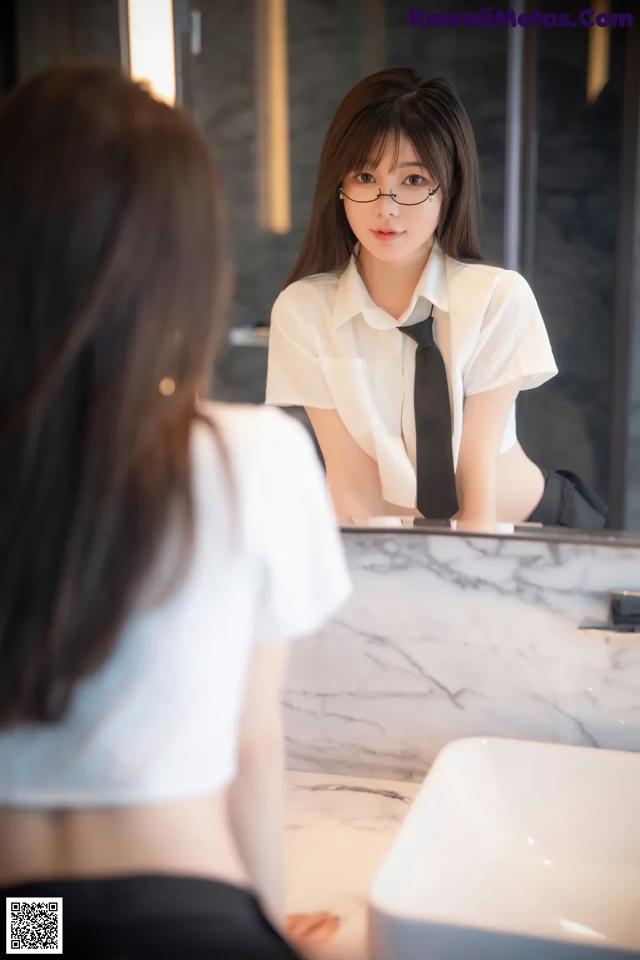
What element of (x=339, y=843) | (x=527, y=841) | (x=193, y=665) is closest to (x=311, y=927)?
(x=339, y=843)

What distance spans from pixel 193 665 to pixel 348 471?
0.50 meters

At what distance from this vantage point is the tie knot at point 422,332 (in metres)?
1.09

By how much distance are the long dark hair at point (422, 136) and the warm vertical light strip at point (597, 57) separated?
4.8 inches

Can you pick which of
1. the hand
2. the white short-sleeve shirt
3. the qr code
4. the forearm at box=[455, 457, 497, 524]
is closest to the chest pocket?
the white short-sleeve shirt

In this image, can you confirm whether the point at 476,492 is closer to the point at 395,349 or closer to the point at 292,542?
the point at 395,349

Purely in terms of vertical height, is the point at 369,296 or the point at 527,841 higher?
the point at 369,296

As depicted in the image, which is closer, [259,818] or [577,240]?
[259,818]

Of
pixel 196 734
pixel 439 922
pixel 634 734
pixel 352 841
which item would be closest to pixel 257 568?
pixel 196 734

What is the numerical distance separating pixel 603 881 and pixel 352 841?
24cm

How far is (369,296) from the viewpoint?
1099 millimetres

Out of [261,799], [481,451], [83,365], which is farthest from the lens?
[481,451]

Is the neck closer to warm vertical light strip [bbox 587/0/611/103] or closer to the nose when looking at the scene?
the nose

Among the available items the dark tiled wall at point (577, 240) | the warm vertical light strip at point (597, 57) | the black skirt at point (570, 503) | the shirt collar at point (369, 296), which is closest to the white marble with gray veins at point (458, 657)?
the black skirt at point (570, 503)

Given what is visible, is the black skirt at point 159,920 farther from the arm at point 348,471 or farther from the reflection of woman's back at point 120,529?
the arm at point 348,471
